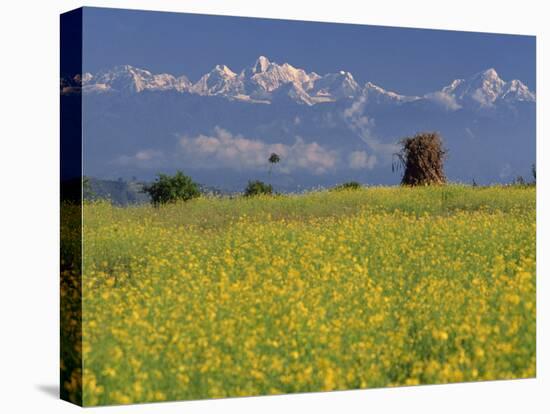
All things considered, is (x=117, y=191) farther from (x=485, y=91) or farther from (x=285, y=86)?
(x=485, y=91)

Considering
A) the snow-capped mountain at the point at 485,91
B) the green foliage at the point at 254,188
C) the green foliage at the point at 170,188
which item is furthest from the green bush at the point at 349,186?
the green foliage at the point at 170,188

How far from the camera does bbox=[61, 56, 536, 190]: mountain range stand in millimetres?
11039

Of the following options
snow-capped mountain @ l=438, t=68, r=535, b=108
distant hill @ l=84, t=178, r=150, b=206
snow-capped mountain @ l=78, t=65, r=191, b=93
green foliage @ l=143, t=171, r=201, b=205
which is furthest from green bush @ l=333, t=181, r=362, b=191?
distant hill @ l=84, t=178, r=150, b=206

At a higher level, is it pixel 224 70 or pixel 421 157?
pixel 224 70

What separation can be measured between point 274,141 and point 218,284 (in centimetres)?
157

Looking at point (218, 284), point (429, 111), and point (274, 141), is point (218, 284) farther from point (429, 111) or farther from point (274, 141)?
point (429, 111)

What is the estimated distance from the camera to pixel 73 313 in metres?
10.9

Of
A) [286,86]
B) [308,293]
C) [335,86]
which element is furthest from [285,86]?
[308,293]

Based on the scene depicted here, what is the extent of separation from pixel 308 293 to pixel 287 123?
1.73 meters

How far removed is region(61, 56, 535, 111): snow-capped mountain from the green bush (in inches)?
34.5

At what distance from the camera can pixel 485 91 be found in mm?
12898

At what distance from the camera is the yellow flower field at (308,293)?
10.8m

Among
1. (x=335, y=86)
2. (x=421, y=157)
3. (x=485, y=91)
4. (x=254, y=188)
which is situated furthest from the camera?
(x=485, y=91)

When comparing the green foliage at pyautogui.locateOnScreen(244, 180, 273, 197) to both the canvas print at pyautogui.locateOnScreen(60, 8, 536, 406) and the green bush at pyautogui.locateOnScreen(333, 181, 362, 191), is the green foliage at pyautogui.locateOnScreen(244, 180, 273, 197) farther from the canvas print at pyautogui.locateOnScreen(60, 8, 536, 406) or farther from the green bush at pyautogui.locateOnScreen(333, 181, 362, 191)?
the green bush at pyautogui.locateOnScreen(333, 181, 362, 191)
